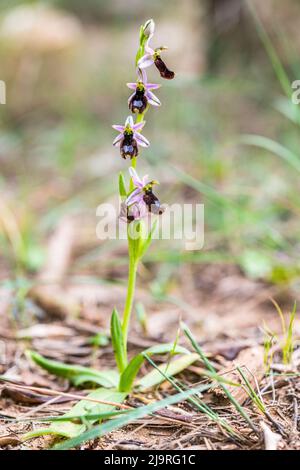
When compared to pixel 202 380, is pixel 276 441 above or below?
below

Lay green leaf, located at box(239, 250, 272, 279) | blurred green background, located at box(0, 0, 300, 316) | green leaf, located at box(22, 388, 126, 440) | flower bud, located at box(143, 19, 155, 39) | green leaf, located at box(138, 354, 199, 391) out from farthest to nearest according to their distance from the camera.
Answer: blurred green background, located at box(0, 0, 300, 316), green leaf, located at box(239, 250, 272, 279), green leaf, located at box(138, 354, 199, 391), flower bud, located at box(143, 19, 155, 39), green leaf, located at box(22, 388, 126, 440)

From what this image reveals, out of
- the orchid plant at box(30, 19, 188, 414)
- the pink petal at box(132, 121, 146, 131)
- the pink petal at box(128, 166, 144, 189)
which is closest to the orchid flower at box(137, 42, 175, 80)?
the orchid plant at box(30, 19, 188, 414)

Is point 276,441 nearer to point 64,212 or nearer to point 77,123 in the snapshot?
point 64,212

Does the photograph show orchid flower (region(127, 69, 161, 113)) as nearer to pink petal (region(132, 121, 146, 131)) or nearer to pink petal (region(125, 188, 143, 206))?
pink petal (region(132, 121, 146, 131))

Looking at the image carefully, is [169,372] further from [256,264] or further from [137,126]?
[256,264]

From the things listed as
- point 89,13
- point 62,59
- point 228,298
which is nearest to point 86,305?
point 228,298
